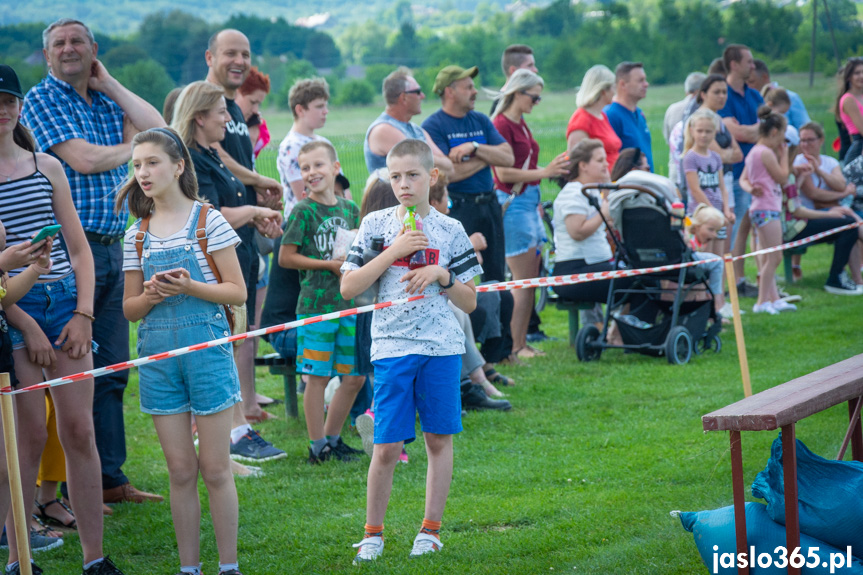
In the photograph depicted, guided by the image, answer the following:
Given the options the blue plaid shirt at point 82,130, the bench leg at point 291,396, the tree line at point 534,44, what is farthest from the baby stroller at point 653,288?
the tree line at point 534,44

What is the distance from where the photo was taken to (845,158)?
11.8 m

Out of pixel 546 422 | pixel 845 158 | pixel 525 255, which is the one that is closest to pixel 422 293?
pixel 546 422

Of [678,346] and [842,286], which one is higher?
[678,346]

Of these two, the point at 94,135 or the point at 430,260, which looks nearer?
the point at 430,260

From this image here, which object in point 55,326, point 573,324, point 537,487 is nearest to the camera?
point 55,326

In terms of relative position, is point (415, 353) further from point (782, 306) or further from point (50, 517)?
point (782, 306)

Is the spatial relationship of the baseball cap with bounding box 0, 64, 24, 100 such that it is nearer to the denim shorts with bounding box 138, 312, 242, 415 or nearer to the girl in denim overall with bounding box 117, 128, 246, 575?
the girl in denim overall with bounding box 117, 128, 246, 575

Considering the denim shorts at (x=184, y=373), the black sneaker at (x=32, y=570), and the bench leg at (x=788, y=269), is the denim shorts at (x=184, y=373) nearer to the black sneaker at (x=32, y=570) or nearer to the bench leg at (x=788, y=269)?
the black sneaker at (x=32, y=570)

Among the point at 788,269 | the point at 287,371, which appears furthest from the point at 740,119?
the point at 287,371

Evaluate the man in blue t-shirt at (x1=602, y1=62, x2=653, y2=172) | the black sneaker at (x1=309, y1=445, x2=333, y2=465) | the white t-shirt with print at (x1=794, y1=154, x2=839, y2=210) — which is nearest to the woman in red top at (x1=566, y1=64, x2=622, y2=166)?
the man in blue t-shirt at (x1=602, y1=62, x2=653, y2=172)

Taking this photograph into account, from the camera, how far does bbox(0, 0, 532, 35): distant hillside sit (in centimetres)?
6694

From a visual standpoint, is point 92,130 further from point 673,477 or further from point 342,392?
point 673,477

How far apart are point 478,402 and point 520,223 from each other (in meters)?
2.27

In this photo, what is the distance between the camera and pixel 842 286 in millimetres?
10969
